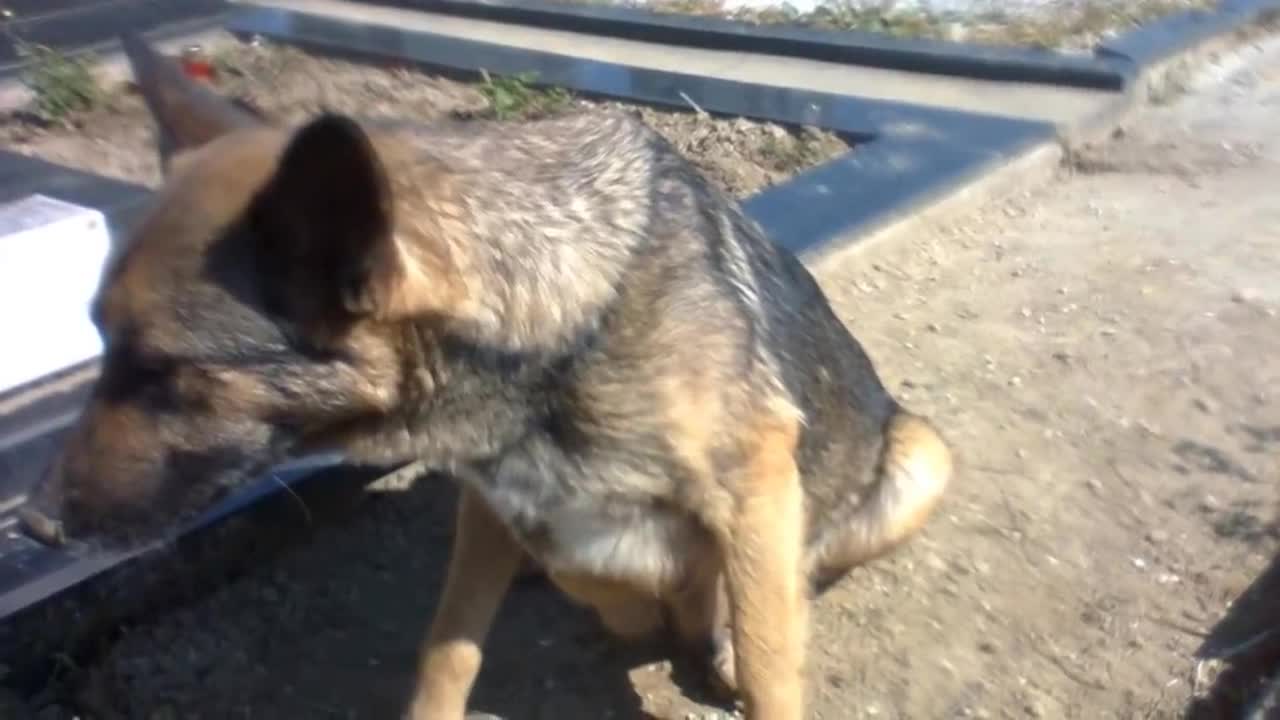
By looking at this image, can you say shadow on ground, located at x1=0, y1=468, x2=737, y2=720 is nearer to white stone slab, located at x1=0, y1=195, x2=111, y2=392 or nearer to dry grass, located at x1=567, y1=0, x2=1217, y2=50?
white stone slab, located at x1=0, y1=195, x2=111, y2=392

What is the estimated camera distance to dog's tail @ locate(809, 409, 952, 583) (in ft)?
11.4

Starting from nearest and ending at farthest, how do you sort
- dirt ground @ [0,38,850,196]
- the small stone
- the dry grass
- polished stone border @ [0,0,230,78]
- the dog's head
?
the dog's head, the small stone, dirt ground @ [0,38,850,196], polished stone border @ [0,0,230,78], the dry grass

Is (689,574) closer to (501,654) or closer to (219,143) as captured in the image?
(501,654)

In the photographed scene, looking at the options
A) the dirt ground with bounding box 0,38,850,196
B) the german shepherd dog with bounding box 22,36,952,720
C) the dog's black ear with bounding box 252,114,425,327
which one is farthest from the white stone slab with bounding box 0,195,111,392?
the dog's black ear with bounding box 252,114,425,327

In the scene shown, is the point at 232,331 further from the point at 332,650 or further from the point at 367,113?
the point at 367,113

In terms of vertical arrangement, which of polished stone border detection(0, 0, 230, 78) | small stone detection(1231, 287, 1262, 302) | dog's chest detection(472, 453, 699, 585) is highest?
dog's chest detection(472, 453, 699, 585)

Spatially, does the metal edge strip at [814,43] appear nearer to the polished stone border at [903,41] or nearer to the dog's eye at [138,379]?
the polished stone border at [903,41]

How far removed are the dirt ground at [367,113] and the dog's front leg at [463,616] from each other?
262 centimetres

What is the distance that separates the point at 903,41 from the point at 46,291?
15.1 ft

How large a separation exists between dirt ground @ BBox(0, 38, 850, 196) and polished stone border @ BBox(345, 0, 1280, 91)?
117 cm

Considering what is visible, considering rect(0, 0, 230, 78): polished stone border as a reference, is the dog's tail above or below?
above

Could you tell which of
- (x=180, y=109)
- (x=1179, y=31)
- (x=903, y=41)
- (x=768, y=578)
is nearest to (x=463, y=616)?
(x=768, y=578)

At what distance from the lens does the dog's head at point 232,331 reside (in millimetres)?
2242

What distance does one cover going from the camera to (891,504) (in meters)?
3.50
